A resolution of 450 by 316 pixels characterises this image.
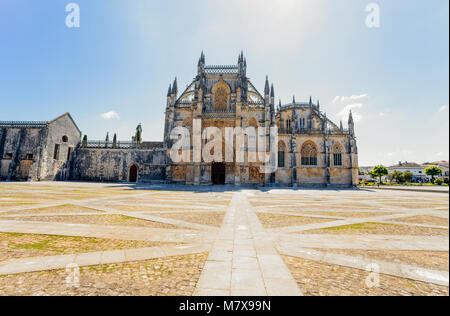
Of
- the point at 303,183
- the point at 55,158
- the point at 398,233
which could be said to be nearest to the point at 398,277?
the point at 398,233

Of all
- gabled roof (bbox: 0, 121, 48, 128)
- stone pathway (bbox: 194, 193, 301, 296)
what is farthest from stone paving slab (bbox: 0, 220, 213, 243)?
gabled roof (bbox: 0, 121, 48, 128)

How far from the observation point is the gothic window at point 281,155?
30016 mm

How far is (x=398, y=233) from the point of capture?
462 cm

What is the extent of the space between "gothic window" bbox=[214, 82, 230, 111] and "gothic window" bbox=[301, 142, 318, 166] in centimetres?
1426

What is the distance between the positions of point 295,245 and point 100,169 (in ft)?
115

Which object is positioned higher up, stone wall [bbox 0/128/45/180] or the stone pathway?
stone wall [bbox 0/128/45/180]

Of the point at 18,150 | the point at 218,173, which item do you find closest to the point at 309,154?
the point at 218,173

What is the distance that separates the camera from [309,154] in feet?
100

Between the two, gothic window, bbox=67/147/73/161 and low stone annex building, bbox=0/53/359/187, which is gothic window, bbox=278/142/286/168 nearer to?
low stone annex building, bbox=0/53/359/187

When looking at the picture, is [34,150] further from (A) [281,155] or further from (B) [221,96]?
(A) [281,155]

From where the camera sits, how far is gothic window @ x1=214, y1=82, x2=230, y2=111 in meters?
30.8

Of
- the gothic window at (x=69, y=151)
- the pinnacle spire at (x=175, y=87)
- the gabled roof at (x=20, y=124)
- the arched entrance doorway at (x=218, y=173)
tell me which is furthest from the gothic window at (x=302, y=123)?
the gabled roof at (x=20, y=124)

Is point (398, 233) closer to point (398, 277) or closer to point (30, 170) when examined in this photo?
point (398, 277)

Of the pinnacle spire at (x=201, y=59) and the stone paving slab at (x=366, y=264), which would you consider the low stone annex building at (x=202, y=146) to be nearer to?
the pinnacle spire at (x=201, y=59)
